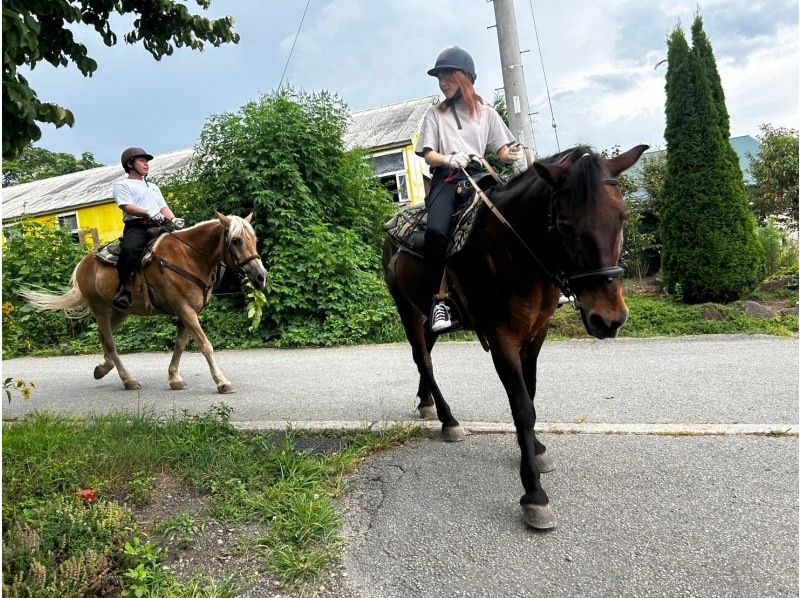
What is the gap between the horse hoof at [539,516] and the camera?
9.49 ft

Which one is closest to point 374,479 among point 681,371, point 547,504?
point 547,504

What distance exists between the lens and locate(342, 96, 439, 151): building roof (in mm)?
20031

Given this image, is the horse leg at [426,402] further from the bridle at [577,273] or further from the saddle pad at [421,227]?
the bridle at [577,273]

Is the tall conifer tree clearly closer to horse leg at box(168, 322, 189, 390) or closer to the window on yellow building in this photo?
horse leg at box(168, 322, 189, 390)

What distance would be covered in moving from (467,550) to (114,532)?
5.95 feet

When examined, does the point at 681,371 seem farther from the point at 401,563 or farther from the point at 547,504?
the point at 401,563

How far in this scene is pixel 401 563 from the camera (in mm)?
2705

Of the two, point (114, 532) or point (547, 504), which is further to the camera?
point (547, 504)

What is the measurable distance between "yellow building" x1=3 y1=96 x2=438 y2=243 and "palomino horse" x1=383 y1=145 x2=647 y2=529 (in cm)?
1124

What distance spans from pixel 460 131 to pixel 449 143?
0.44 ft

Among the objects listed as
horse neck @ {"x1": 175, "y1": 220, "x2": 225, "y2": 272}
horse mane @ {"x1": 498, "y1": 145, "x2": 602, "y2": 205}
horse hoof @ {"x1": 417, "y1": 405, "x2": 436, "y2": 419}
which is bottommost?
horse hoof @ {"x1": 417, "y1": 405, "x2": 436, "y2": 419}

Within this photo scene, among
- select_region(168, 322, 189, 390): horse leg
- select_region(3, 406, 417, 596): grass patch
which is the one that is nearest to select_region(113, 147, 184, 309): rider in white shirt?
select_region(168, 322, 189, 390): horse leg

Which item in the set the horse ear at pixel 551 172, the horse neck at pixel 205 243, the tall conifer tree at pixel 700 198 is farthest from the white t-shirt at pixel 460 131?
the tall conifer tree at pixel 700 198

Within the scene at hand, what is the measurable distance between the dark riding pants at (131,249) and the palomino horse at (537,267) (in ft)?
15.5
